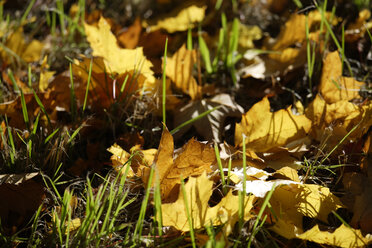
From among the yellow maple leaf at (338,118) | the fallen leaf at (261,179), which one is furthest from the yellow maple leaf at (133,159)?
the yellow maple leaf at (338,118)

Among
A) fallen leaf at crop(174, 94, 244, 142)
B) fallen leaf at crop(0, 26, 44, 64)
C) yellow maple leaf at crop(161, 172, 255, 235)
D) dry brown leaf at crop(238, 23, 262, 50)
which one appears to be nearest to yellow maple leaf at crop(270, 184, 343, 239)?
yellow maple leaf at crop(161, 172, 255, 235)

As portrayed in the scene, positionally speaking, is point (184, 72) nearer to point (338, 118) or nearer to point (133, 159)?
point (133, 159)

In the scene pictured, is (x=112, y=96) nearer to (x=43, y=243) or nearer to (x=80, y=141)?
(x=80, y=141)

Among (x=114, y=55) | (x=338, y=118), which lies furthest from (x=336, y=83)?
(x=114, y=55)

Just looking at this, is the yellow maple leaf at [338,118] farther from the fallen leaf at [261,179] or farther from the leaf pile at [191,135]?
the fallen leaf at [261,179]

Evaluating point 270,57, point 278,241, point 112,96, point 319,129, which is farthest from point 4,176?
point 270,57

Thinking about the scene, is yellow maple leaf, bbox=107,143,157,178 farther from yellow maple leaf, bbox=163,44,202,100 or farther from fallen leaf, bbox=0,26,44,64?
fallen leaf, bbox=0,26,44,64
